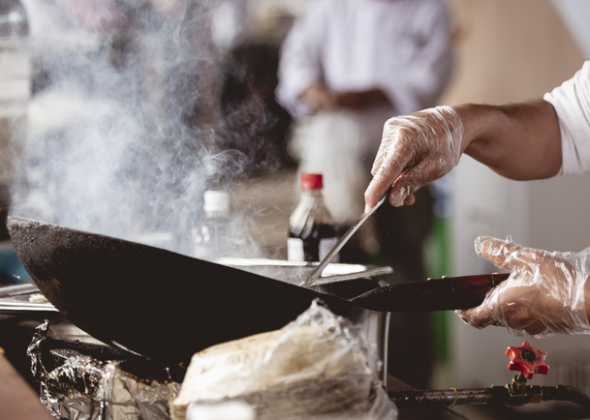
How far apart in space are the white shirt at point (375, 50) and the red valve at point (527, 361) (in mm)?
1833

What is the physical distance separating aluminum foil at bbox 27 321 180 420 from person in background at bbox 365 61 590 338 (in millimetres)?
473

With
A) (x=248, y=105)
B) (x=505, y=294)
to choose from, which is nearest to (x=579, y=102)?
(x=505, y=294)

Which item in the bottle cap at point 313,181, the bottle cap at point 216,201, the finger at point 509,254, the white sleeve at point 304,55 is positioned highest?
the white sleeve at point 304,55

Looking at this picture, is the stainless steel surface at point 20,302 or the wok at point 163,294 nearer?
the wok at point 163,294

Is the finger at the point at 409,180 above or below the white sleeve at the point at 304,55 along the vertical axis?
below

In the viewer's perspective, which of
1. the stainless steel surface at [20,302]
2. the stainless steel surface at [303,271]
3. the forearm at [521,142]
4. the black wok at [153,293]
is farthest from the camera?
the forearm at [521,142]

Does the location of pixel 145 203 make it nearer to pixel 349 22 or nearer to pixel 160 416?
pixel 349 22

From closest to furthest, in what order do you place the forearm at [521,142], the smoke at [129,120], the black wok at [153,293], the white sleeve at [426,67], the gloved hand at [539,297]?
the black wok at [153,293] < the gloved hand at [539,297] < the forearm at [521,142] < the smoke at [129,120] < the white sleeve at [426,67]

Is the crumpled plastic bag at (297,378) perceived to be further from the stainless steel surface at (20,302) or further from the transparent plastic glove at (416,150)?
the transparent plastic glove at (416,150)

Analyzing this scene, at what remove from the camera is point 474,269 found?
2406 mm

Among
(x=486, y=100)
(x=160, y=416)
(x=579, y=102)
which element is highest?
(x=486, y=100)

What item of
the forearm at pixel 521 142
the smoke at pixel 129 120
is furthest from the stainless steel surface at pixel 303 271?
the smoke at pixel 129 120

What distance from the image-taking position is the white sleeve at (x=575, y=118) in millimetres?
1298

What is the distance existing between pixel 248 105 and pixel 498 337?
5.99 ft
